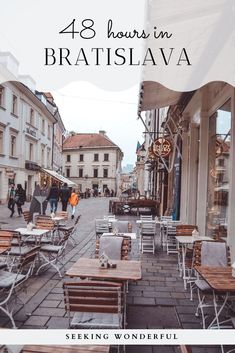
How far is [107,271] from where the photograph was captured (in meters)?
4.12

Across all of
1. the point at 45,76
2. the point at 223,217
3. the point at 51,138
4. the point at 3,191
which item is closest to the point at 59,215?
the point at 223,217

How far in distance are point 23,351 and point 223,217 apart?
512 centimetres

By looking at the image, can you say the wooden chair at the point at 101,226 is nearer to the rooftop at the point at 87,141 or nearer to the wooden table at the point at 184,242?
the wooden table at the point at 184,242

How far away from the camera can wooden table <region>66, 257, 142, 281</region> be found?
391 cm

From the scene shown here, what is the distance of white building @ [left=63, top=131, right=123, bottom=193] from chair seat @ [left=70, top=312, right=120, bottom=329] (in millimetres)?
1772

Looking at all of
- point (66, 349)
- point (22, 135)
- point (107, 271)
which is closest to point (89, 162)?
point (22, 135)

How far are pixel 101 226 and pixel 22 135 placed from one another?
14.6 feet

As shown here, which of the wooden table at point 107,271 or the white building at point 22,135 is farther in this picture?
the wooden table at point 107,271

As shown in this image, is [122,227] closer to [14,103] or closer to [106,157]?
[106,157]

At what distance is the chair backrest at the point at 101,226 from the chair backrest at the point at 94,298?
5020mm

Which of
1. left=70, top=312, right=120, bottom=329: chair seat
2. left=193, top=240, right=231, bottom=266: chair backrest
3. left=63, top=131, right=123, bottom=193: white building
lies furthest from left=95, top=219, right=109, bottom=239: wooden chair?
left=70, top=312, right=120, bottom=329: chair seat

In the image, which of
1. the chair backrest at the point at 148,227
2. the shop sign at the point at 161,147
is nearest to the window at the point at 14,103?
the chair backrest at the point at 148,227

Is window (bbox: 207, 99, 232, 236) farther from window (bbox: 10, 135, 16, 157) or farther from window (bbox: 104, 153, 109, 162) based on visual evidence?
window (bbox: 10, 135, 16, 157)

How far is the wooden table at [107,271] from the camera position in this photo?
3.91m
